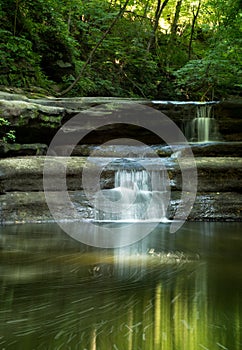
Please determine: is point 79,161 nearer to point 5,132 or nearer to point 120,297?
point 5,132

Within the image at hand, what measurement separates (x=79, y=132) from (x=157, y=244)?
6463mm

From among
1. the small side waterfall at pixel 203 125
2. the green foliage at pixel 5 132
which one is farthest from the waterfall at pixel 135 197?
the small side waterfall at pixel 203 125

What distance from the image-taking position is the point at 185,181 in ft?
28.3

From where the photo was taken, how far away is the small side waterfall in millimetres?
12445

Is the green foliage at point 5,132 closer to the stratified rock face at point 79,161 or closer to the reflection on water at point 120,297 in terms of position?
the stratified rock face at point 79,161

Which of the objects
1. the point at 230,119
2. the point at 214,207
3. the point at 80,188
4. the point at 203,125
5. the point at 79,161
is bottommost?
the point at 214,207

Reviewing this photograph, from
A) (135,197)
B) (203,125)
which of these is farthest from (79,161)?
(203,125)

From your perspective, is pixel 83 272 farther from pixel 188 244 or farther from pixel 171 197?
pixel 171 197

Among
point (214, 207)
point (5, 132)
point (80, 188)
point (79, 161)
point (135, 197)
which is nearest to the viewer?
point (214, 207)

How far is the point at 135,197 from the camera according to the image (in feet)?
27.8

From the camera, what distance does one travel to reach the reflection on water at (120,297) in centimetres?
198

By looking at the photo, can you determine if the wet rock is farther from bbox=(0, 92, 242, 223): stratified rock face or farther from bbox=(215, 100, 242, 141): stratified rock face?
bbox=(215, 100, 242, 141): stratified rock face

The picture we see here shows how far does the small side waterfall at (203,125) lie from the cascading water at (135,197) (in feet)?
14.4

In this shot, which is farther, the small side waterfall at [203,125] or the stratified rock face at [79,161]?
the small side waterfall at [203,125]
